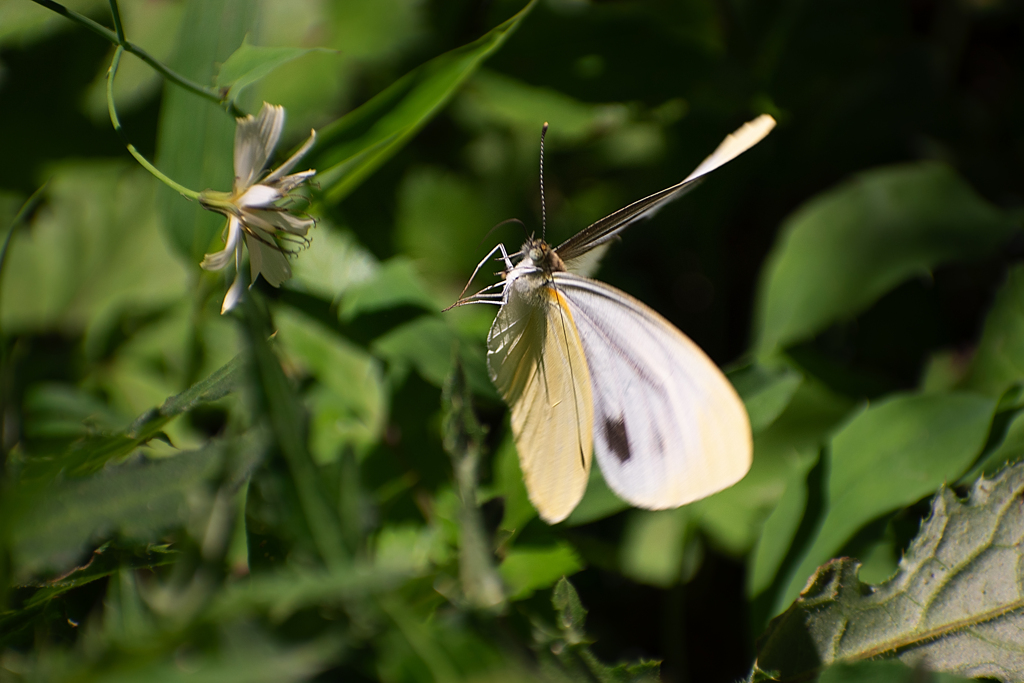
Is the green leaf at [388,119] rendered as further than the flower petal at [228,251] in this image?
Yes

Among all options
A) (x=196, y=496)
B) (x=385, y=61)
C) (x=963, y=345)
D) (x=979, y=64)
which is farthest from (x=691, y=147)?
(x=196, y=496)

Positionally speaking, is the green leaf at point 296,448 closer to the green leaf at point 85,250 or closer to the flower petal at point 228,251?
the flower petal at point 228,251

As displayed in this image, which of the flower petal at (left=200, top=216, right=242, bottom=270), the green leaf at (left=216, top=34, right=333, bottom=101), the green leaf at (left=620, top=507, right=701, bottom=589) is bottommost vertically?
the green leaf at (left=620, top=507, right=701, bottom=589)

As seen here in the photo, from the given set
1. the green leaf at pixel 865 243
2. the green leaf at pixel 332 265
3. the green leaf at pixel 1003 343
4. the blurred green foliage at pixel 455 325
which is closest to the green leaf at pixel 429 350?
the blurred green foliage at pixel 455 325

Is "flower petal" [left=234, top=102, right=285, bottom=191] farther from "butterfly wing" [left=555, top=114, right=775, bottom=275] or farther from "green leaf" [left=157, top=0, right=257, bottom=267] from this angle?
"butterfly wing" [left=555, top=114, right=775, bottom=275]

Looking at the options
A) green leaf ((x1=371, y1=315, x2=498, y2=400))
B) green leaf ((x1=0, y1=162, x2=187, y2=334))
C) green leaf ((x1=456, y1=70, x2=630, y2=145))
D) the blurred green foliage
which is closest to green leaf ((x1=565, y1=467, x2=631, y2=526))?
the blurred green foliage

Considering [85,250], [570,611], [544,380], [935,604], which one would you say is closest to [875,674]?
[935,604]

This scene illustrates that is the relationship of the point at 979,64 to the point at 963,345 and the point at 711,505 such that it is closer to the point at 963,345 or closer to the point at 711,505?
the point at 963,345

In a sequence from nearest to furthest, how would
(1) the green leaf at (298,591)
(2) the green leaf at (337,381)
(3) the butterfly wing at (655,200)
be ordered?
1. (1) the green leaf at (298,591)
2. (3) the butterfly wing at (655,200)
3. (2) the green leaf at (337,381)
